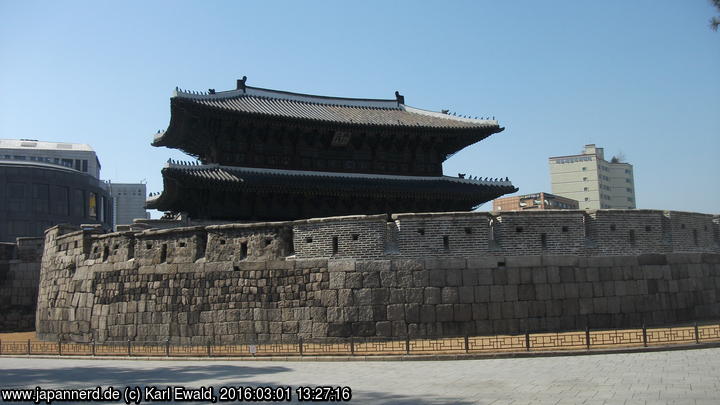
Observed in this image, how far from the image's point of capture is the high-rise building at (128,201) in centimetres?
11069

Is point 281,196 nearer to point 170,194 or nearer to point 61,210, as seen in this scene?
point 170,194

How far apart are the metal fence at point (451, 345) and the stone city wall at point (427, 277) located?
1.62 ft

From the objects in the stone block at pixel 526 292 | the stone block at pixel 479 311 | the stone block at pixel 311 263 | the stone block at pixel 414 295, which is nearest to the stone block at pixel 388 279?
the stone block at pixel 414 295

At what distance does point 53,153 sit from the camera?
75.6m

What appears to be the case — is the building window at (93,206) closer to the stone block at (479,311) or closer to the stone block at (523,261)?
the stone block at (479,311)

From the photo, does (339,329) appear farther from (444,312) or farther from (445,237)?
(445,237)

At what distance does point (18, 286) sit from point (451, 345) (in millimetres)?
20276

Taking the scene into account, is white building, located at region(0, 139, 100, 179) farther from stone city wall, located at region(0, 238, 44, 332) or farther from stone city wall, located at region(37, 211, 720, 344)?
stone city wall, located at region(37, 211, 720, 344)

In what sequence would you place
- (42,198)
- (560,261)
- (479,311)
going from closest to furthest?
(479,311) < (560,261) < (42,198)

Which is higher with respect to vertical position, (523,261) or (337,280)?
(523,261)

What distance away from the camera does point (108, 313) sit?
57.9 feet

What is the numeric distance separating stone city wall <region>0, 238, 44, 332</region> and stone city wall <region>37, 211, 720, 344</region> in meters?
10.9

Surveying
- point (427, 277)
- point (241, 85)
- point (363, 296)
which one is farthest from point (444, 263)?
point (241, 85)

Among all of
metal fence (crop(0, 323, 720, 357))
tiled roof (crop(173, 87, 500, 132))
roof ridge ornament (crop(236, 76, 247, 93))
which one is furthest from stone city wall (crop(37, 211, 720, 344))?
roof ridge ornament (crop(236, 76, 247, 93))
